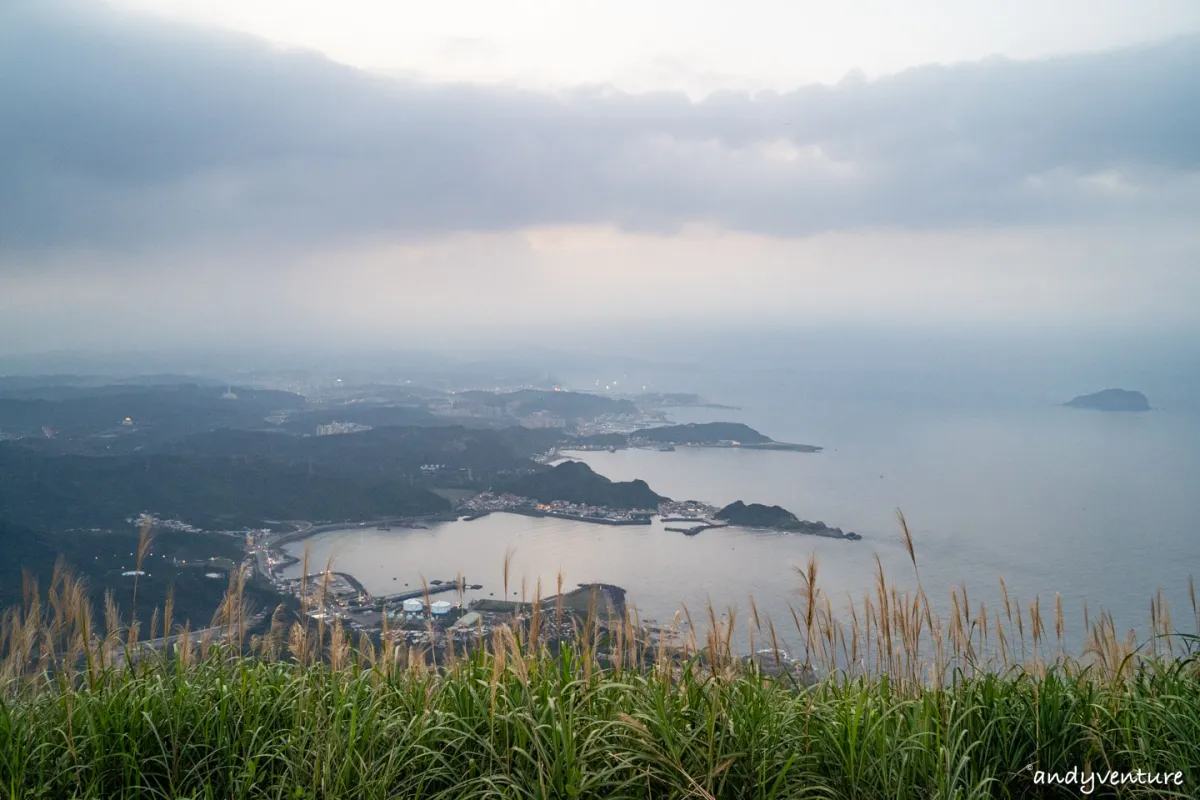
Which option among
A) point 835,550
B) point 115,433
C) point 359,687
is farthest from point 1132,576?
point 115,433

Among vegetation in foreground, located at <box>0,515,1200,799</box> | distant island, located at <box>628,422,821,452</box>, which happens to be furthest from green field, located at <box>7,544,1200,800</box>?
distant island, located at <box>628,422,821,452</box>

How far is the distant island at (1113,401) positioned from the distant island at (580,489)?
92.7 ft

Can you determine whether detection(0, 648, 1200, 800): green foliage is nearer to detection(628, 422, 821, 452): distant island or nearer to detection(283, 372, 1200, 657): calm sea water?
detection(283, 372, 1200, 657): calm sea water

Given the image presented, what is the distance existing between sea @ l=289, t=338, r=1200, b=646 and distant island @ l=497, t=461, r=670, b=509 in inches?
57.1

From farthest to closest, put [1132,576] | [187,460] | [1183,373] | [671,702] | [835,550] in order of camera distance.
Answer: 1. [1183,373]
2. [187,460]
3. [835,550]
4. [1132,576]
5. [671,702]

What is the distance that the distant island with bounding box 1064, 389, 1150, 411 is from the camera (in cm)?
3431

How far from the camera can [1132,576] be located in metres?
11.0

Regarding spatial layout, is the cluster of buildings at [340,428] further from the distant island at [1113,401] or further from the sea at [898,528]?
the distant island at [1113,401]

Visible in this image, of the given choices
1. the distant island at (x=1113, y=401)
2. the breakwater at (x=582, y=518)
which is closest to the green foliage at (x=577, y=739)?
the breakwater at (x=582, y=518)

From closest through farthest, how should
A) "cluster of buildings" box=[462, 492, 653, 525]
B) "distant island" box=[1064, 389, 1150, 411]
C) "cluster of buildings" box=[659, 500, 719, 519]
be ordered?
1. "cluster of buildings" box=[462, 492, 653, 525]
2. "cluster of buildings" box=[659, 500, 719, 519]
3. "distant island" box=[1064, 389, 1150, 411]

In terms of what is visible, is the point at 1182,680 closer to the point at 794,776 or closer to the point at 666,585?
the point at 794,776

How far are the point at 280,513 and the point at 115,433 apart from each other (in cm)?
1144

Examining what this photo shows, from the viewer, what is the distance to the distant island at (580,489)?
18.5 m

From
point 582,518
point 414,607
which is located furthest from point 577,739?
point 582,518
